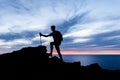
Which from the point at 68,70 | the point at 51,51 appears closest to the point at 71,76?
the point at 68,70

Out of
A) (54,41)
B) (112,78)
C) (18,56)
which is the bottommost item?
(112,78)

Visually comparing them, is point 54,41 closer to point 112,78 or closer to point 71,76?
point 71,76

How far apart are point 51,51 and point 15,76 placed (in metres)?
5.69

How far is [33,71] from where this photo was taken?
22969mm

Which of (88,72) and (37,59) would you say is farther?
(88,72)

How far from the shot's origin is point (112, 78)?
1176 inches

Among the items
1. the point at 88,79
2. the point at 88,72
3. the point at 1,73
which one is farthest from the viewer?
the point at 88,72

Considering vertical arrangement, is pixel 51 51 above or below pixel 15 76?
above

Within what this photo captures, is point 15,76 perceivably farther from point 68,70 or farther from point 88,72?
point 88,72

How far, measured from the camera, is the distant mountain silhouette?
882 inches

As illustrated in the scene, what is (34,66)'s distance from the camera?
2359 cm

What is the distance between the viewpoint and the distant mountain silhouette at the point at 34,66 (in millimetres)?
22391

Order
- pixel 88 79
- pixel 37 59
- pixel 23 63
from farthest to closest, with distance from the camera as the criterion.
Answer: pixel 88 79
pixel 37 59
pixel 23 63

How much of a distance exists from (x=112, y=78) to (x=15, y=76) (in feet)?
46.9
